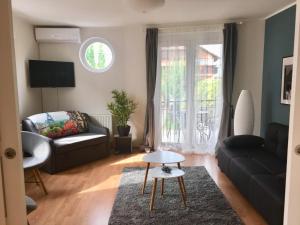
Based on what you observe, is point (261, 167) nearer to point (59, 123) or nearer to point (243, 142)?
point (243, 142)

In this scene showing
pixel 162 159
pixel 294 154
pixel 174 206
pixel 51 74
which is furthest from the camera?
pixel 51 74

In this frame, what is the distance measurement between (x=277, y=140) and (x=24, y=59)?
410cm

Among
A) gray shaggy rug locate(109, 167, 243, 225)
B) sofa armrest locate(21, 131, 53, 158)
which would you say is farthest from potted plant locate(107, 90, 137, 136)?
sofa armrest locate(21, 131, 53, 158)

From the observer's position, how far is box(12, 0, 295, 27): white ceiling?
10.9ft

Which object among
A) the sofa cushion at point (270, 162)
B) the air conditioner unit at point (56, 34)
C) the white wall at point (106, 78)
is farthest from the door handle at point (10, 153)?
the air conditioner unit at point (56, 34)

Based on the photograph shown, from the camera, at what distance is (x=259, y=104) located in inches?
175

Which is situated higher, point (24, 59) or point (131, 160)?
point (24, 59)

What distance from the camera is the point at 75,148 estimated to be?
3877 millimetres

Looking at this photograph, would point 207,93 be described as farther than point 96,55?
No

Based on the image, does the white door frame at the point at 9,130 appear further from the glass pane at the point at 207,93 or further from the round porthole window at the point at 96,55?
the round porthole window at the point at 96,55

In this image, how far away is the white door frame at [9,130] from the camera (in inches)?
43.3

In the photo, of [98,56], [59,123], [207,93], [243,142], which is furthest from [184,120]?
[59,123]

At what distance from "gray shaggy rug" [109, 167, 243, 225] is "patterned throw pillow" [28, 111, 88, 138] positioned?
1.50 m

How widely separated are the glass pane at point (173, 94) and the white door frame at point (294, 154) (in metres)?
3.43
